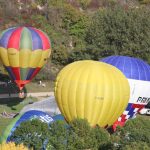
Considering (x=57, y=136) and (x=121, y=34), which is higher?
(x=57, y=136)

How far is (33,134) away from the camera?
1310 centimetres

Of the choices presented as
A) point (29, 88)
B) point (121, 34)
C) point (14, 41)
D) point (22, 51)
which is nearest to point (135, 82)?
point (22, 51)

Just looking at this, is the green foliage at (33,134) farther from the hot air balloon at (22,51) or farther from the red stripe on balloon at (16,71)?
the red stripe on balloon at (16,71)

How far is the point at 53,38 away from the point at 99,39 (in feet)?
13.8

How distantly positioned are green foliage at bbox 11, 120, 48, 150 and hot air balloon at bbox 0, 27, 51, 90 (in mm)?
11276

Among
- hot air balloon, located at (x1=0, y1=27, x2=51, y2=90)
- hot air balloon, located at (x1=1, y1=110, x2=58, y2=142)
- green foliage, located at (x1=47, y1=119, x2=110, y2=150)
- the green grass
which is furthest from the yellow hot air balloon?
the green grass

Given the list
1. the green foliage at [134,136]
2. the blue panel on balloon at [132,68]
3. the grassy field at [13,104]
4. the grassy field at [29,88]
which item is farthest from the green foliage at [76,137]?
the grassy field at [29,88]

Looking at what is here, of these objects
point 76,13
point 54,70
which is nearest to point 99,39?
point 54,70

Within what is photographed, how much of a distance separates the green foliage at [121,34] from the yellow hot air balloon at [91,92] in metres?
16.9

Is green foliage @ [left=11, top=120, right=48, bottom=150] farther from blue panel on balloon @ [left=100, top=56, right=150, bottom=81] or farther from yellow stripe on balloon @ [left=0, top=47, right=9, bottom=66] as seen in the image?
yellow stripe on balloon @ [left=0, top=47, right=9, bottom=66]

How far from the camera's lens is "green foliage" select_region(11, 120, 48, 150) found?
1305 cm

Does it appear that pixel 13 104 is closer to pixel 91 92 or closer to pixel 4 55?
pixel 4 55

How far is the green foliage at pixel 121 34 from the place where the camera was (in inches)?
1298

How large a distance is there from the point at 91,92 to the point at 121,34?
59.7ft
